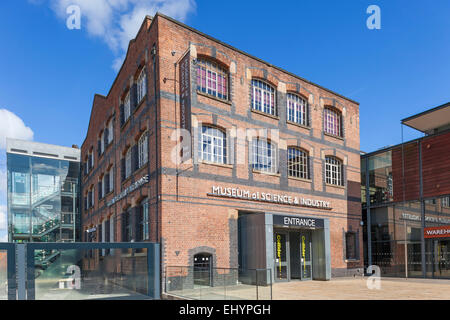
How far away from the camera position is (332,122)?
2406 centimetres

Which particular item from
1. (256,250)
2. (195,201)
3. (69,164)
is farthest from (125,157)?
(69,164)

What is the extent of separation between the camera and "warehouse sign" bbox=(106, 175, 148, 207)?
17120mm

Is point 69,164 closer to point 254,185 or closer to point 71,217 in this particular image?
point 71,217

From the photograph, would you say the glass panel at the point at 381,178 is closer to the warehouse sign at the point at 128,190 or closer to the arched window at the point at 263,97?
the arched window at the point at 263,97

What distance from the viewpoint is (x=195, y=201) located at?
53.5 feet

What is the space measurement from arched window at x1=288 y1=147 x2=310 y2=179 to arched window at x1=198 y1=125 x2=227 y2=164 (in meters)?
4.52

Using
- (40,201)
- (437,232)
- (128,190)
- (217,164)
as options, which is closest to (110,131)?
(128,190)

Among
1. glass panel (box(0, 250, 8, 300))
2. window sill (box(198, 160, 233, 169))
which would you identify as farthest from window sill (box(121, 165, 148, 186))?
glass panel (box(0, 250, 8, 300))

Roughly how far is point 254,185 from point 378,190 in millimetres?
9755

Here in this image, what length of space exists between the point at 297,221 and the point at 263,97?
6489 mm

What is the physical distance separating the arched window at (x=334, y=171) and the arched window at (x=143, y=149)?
10.7 meters

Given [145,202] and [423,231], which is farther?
[423,231]

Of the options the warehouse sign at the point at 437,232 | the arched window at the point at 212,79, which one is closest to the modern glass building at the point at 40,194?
the arched window at the point at 212,79

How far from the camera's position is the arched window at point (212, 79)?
17641 mm
